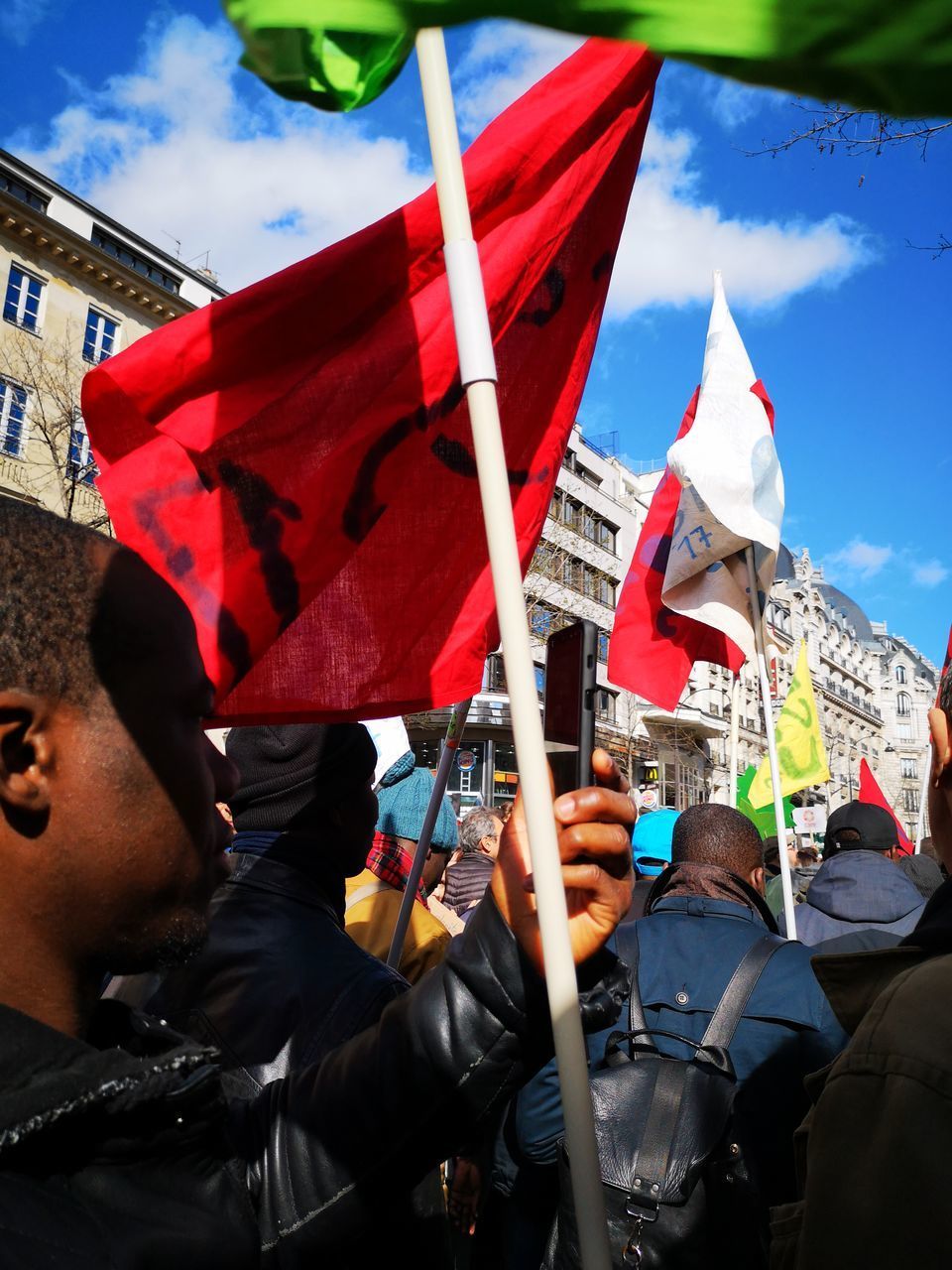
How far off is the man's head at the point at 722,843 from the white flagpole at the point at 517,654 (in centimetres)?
203

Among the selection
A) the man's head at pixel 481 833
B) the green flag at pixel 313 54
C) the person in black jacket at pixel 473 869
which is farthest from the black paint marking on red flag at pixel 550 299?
the man's head at pixel 481 833

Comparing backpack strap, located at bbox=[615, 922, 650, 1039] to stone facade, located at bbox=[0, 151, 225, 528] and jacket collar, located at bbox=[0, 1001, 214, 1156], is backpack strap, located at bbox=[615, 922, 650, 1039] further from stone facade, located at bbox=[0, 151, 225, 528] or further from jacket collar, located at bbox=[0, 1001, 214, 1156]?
stone facade, located at bbox=[0, 151, 225, 528]

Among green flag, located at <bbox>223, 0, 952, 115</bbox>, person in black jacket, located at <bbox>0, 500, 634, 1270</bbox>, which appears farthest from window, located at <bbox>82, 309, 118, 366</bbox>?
green flag, located at <bbox>223, 0, 952, 115</bbox>

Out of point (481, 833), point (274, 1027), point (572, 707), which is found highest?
point (572, 707)

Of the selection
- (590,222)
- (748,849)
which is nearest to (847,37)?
(590,222)

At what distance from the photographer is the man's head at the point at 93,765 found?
1.31 meters

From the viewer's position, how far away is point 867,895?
14.8ft

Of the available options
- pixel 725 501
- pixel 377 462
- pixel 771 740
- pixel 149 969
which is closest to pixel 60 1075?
pixel 149 969

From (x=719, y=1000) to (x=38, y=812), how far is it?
202 centimetres

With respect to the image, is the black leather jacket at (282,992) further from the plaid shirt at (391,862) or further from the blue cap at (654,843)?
the blue cap at (654,843)

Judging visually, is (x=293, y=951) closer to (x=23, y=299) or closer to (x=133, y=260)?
(x=23, y=299)

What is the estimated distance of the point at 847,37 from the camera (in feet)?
2.42

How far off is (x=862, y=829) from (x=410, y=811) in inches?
91.7

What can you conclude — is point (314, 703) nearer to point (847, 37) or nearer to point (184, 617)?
point (184, 617)
